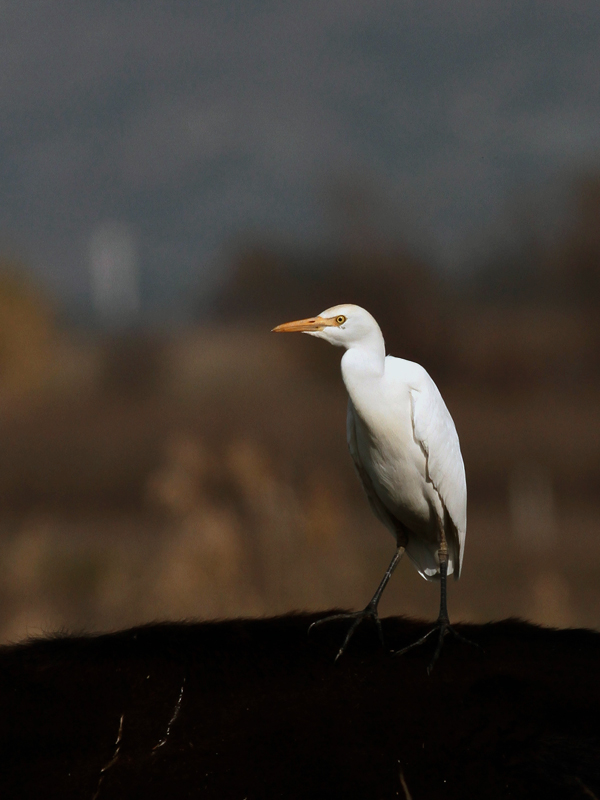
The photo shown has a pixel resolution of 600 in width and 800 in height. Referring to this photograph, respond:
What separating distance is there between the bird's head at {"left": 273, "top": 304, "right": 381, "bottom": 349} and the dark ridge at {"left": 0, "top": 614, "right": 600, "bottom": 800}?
0.49 metres

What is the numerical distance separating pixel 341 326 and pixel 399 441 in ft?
0.79

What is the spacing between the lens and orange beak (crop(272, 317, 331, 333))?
128cm

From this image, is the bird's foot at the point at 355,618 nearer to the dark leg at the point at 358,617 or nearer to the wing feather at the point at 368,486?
the dark leg at the point at 358,617

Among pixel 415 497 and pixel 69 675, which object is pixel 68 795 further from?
pixel 415 497

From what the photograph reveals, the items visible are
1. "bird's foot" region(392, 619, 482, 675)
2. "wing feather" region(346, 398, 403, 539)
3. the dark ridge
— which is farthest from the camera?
"wing feather" region(346, 398, 403, 539)

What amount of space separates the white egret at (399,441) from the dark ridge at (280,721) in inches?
4.2

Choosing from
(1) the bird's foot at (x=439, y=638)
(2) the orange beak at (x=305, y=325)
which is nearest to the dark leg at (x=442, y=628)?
(1) the bird's foot at (x=439, y=638)

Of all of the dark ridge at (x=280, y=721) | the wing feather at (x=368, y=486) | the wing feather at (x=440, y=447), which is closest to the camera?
the dark ridge at (x=280, y=721)

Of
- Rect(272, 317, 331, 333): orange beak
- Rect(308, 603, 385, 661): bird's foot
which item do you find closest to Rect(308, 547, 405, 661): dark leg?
Rect(308, 603, 385, 661): bird's foot

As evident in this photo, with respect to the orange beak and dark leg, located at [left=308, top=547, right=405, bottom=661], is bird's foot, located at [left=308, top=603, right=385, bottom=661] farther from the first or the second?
the orange beak

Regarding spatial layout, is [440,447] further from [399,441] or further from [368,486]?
[368,486]

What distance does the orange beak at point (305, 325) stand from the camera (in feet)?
4.19

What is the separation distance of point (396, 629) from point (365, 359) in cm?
47

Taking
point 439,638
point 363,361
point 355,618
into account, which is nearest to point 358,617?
point 355,618
